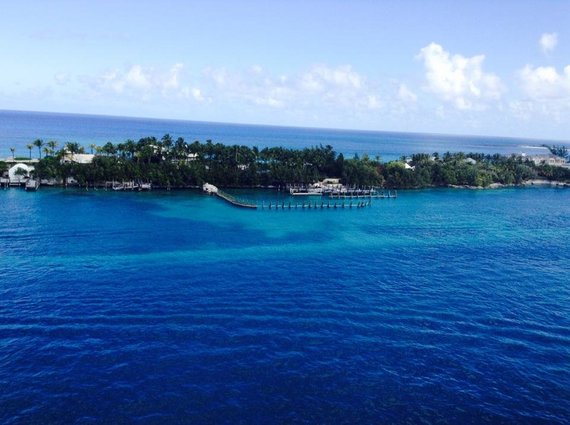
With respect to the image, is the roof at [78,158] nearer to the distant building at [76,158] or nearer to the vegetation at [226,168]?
the distant building at [76,158]

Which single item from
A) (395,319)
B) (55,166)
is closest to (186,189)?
(55,166)

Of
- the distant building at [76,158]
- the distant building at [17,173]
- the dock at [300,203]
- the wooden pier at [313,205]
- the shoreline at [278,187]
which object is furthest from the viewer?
the distant building at [76,158]

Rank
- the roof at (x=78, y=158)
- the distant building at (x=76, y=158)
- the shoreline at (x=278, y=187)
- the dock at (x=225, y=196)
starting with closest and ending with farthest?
the dock at (x=225, y=196)
the shoreline at (x=278, y=187)
the distant building at (x=76, y=158)
the roof at (x=78, y=158)

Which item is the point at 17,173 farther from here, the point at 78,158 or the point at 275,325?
the point at 275,325

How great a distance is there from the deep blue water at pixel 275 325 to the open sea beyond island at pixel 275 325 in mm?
145

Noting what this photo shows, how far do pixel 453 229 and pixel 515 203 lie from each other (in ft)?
133

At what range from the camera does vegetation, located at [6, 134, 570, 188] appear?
99.3m

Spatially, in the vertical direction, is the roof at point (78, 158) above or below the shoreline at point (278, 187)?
above

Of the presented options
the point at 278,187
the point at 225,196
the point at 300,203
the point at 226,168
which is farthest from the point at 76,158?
the point at 300,203

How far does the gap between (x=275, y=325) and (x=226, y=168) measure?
71604 millimetres

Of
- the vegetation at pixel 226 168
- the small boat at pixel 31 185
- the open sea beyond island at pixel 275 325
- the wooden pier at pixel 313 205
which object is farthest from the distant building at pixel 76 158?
the wooden pier at pixel 313 205

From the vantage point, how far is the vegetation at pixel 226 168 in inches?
3908

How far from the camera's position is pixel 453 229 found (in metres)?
75.1

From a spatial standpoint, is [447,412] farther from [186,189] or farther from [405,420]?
[186,189]
